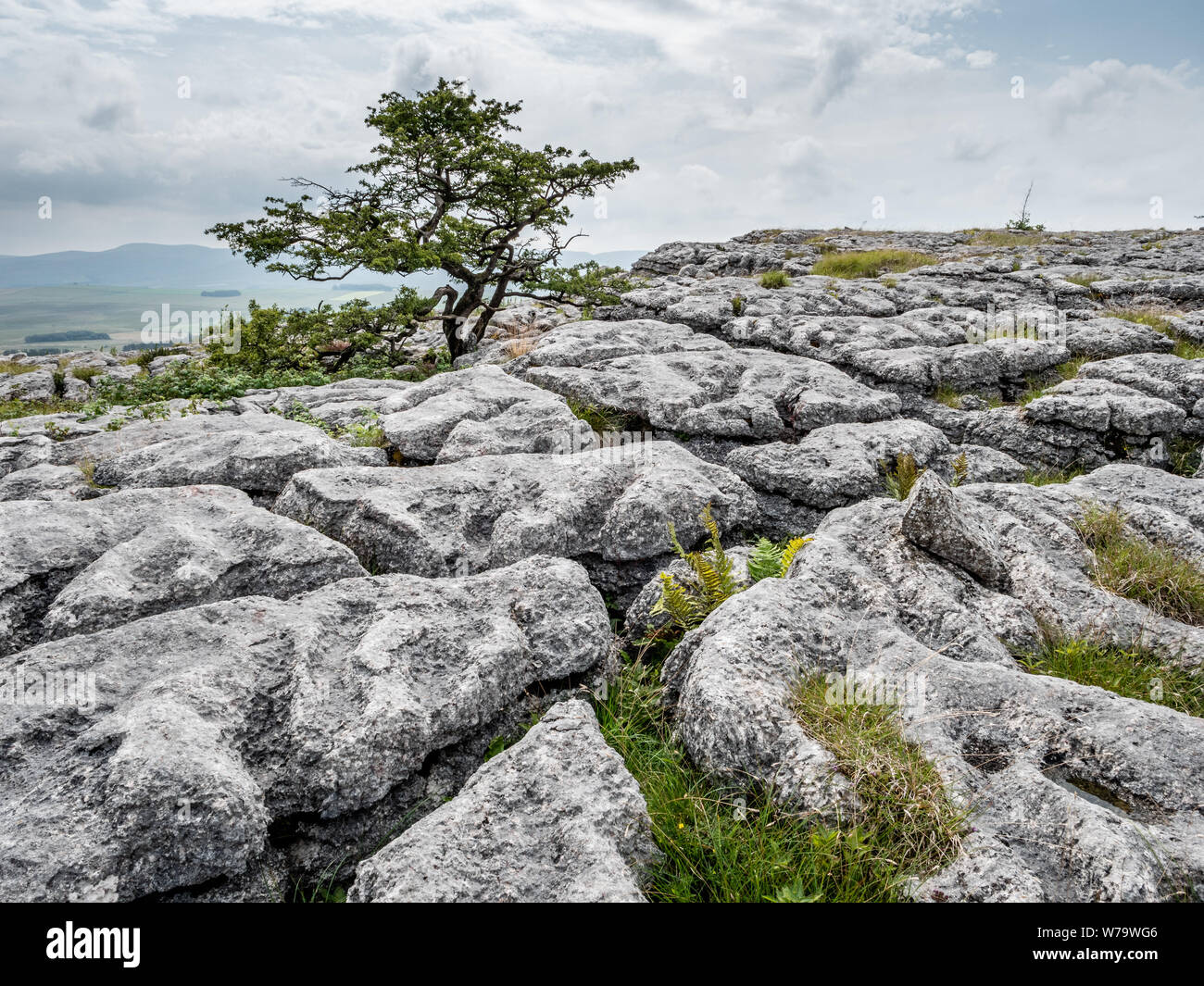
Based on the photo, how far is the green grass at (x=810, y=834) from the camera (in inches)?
141

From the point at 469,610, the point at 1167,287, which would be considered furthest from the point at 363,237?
the point at 1167,287

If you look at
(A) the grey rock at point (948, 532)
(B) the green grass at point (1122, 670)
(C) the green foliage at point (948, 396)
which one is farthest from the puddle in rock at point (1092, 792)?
(C) the green foliage at point (948, 396)

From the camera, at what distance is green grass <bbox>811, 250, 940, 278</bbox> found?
102 feet

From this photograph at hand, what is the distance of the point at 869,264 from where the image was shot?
31.7 metres

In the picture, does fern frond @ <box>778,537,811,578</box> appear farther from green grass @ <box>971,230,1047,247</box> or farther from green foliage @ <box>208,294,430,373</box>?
green grass @ <box>971,230,1047,247</box>

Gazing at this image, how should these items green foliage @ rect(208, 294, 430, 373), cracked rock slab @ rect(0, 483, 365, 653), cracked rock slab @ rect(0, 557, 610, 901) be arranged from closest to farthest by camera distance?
1. cracked rock slab @ rect(0, 557, 610, 901)
2. cracked rock slab @ rect(0, 483, 365, 653)
3. green foliage @ rect(208, 294, 430, 373)

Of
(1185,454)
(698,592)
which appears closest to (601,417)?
(698,592)

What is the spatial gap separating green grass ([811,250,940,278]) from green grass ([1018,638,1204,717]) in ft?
92.2

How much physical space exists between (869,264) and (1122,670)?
3073 centimetres

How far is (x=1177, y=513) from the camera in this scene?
7.75 meters

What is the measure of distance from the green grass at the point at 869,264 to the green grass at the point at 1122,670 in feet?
92.2

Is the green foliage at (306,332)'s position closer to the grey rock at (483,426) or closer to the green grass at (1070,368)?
the grey rock at (483,426)

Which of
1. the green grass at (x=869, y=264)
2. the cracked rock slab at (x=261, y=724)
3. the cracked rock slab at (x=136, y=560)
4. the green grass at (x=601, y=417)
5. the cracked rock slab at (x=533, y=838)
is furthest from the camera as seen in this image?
the green grass at (x=869, y=264)

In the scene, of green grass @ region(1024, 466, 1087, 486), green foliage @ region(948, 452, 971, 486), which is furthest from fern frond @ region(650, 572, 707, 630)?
green grass @ region(1024, 466, 1087, 486)
